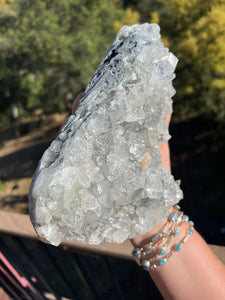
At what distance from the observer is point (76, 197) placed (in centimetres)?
81

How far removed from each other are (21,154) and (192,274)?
8775 mm

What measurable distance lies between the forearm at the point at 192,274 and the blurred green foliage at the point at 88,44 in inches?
165

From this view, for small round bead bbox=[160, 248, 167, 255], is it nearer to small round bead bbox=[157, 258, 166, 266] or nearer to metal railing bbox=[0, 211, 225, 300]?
small round bead bbox=[157, 258, 166, 266]

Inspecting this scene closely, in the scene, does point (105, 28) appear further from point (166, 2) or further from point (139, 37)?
point (139, 37)

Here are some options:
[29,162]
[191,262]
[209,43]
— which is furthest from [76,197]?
[29,162]

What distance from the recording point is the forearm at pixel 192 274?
844 mm

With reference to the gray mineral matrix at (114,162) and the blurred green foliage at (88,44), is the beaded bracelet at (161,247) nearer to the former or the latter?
the gray mineral matrix at (114,162)

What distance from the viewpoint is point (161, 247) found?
34.9 inches

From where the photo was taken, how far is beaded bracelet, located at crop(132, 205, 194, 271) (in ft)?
2.89

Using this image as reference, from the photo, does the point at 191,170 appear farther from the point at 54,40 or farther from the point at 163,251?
the point at 163,251

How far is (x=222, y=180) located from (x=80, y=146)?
5.29m

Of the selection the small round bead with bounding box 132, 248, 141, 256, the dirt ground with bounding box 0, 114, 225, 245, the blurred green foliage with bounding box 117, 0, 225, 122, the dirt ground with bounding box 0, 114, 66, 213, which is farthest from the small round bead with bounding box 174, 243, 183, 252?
the dirt ground with bounding box 0, 114, 66, 213

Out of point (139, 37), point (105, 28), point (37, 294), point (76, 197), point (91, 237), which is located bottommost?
point (37, 294)

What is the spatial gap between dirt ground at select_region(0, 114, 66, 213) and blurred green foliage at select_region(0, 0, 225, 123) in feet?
4.92
